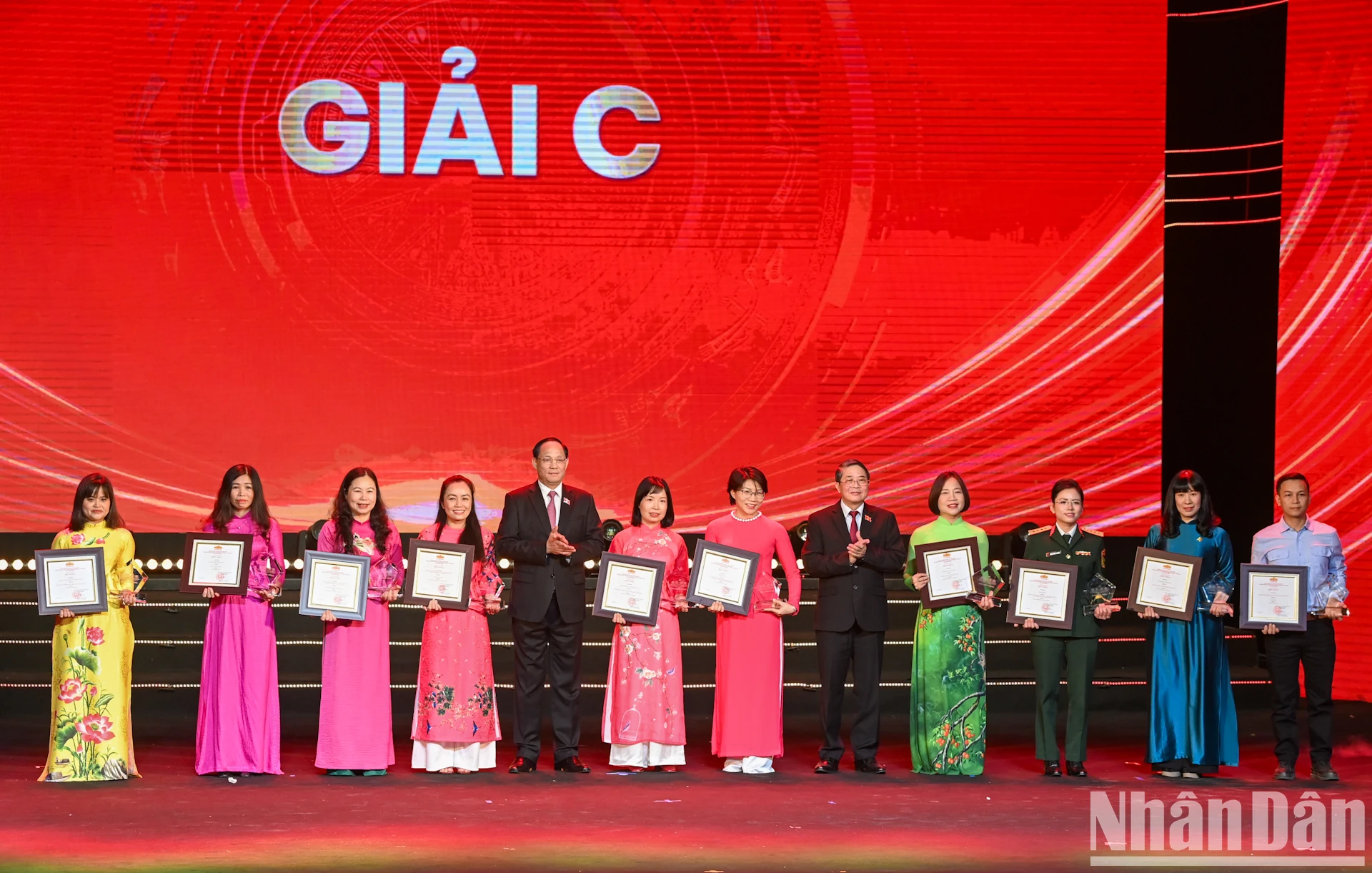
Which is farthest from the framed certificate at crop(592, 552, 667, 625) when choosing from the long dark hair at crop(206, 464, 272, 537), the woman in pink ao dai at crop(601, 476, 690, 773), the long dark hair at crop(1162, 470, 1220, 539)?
the long dark hair at crop(1162, 470, 1220, 539)

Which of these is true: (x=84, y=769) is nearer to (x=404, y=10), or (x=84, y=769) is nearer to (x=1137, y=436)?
(x=404, y=10)

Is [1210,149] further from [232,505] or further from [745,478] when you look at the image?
[232,505]

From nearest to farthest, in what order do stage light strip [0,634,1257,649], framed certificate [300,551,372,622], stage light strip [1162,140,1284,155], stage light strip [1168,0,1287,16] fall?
framed certificate [300,551,372,622]
stage light strip [0,634,1257,649]
stage light strip [1168,0,1287,16]
stage light strip [1162,140,1284,155]

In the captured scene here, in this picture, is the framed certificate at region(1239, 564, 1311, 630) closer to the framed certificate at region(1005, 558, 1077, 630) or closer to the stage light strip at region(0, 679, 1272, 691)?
the framed certificate at region(1005, 558, 1077, 630)

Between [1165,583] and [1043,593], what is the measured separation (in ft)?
1.72

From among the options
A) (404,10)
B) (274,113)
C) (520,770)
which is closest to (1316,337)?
(520,770)

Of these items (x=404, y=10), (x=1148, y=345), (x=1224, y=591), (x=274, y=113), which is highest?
(x=404, y=10)

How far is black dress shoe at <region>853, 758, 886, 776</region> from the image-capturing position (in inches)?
240

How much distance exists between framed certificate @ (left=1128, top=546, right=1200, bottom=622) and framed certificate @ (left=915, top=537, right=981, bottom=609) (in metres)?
0.68

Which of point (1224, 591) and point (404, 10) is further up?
point (404, 10)

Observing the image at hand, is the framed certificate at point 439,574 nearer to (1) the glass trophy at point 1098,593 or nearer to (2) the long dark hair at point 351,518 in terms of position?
(2) the long dark hair at point 351,518

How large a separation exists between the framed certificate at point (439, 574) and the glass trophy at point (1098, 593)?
104 inches

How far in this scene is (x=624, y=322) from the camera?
868 centimetres

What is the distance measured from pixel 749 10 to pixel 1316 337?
12.5ft
